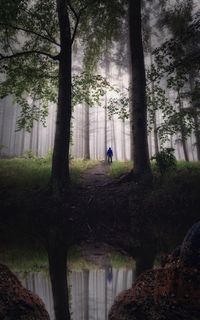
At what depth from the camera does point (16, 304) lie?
112 inches

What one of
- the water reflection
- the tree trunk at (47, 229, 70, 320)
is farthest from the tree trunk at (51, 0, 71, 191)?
the water reflection

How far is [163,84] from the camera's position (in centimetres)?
3744

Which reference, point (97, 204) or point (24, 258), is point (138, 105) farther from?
point (24, 258)

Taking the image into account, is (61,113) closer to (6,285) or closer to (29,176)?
(29,176)

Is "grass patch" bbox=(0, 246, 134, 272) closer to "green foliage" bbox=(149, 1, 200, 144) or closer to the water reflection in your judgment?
the water reflection

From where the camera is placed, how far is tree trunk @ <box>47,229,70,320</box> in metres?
3.55

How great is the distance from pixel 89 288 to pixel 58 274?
0.88 meters

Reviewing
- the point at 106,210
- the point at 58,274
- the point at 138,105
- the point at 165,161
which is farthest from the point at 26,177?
the point at 58,274

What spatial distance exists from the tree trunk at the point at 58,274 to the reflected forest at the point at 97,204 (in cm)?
2

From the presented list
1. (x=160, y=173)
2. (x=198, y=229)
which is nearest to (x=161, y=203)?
(x=160, y=173)

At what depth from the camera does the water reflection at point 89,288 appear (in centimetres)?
352

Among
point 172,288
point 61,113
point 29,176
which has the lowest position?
point 172,288

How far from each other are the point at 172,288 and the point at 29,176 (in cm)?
1165

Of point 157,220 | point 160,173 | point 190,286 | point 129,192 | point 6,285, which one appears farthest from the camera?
point 160,173
